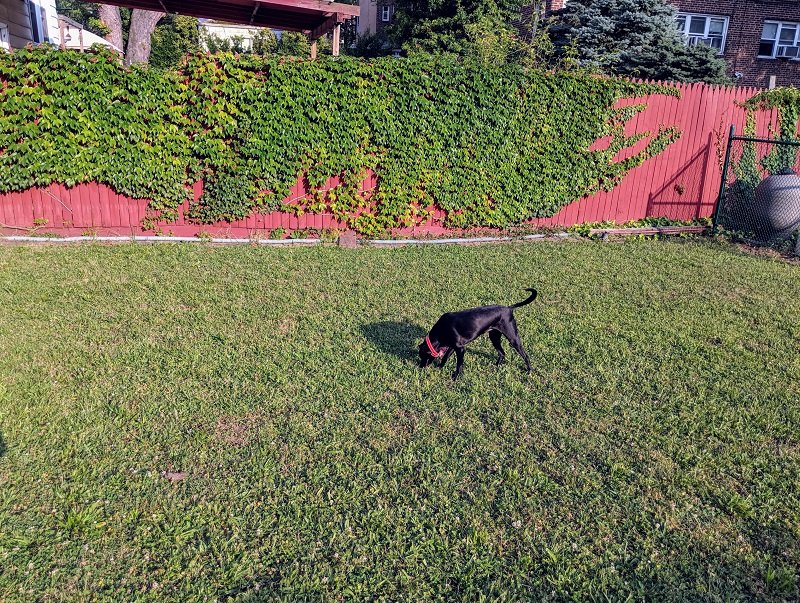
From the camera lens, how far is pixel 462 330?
4516 mm

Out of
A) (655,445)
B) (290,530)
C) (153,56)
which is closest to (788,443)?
(655,445)

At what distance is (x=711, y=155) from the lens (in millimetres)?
11156

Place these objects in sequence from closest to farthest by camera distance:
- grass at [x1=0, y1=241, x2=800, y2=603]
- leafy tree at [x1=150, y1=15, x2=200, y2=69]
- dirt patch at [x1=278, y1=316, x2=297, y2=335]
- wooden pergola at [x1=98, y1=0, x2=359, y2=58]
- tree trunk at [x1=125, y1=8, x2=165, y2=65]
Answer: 1. grass at [x1=0, y1=241, x2=800, y2=603]
2. dirt patch at [x1=278, y1=316, x2=297, y2=335]
3. wooden pergola at [x1=98, y1=0, x2=359, y2=58]
4. tree trunk at [x1=125, y1=8, x2=165, y2=65]
5. leafy tree at [x1=150, y1=15, x2=200, y2=69]

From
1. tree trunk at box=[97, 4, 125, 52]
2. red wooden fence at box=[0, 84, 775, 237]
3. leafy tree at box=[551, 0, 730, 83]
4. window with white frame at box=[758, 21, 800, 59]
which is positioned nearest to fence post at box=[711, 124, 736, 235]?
red wooden fence at box=[0, 84, 775, 237]

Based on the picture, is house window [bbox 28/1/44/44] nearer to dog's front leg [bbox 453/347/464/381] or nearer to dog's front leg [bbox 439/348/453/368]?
dog's front leg [bbox 439/348/453/368]

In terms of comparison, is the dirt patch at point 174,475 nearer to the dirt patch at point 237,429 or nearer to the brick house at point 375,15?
the dirt patch at point 237,429

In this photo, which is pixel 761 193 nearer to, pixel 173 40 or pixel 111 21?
pixel 111 21

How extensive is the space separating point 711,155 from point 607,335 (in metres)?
7.26

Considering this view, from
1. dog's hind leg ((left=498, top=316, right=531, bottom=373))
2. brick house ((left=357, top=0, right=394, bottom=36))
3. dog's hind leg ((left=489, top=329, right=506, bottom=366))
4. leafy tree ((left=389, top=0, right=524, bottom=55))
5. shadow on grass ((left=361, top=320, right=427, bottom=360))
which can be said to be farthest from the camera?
brick house ((left=357, top=0, right=394, bottom=36))

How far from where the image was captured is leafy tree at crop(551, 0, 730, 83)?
16.3 meters

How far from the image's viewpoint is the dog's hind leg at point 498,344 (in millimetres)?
4866

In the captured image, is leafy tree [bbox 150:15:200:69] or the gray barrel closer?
the gray barrel

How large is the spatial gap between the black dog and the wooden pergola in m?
5.84

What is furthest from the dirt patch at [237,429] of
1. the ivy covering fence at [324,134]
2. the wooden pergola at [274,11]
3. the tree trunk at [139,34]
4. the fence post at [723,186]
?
the tree trunk at [139,34]
